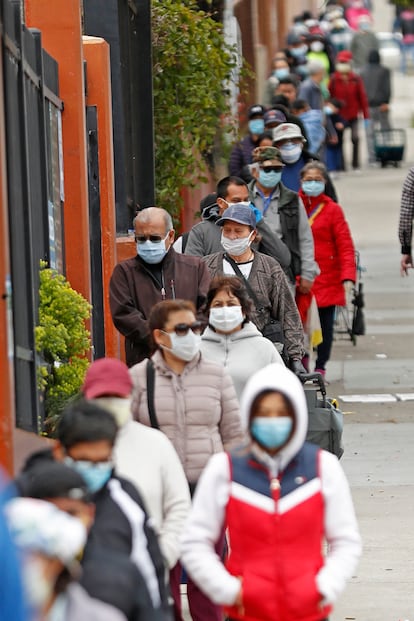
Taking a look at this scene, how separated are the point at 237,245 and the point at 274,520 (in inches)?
172

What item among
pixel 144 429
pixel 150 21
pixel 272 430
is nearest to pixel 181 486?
pixel 144 429

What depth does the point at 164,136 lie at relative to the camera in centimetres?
1520

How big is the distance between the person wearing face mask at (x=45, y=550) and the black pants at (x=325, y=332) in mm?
9513

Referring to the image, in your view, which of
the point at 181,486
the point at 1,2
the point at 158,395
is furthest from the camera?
the point at 1,2

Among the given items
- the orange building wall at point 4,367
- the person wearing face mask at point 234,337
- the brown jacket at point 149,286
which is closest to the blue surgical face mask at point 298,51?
the brown jacket at point 149,286

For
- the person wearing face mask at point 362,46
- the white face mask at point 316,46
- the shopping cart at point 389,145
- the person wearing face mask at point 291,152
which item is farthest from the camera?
the person wearing face mask at point 362,46

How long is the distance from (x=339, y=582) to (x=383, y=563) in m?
3.47

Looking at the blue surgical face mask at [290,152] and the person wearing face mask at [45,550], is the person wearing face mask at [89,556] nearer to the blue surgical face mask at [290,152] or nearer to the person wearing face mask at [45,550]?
the person wearing face mask at [45,550]

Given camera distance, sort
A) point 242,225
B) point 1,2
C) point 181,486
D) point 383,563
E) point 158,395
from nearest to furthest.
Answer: point 181,486
point 158,395
point 1,2
point 383,563
point 242,225

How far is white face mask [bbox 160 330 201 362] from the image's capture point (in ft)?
23.1

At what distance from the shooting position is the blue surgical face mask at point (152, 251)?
908 centimetres

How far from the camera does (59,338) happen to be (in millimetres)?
9195

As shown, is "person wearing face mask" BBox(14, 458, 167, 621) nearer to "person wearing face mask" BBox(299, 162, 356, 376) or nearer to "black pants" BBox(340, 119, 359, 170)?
"person wearing face mask" BBox(299, 162, 356, 376)

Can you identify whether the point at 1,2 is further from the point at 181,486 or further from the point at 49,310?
the point at 181,486
